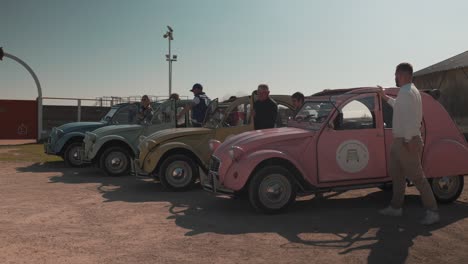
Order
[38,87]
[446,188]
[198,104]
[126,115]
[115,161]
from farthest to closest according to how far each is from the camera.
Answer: [38,87], [126,115], [115,161], [198,104], [446,188]

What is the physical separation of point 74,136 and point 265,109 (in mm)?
6670

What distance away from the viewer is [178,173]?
8680 mm

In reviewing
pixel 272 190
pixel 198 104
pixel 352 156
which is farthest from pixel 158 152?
pixel 352 156

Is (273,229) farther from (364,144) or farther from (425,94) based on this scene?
(425,94)

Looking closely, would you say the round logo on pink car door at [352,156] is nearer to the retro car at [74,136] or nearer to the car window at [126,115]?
the car window at [126,115]

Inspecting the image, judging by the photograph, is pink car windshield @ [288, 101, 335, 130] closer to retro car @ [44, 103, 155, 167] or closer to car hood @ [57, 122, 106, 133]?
retro car @ [44, 103, 155, 167]

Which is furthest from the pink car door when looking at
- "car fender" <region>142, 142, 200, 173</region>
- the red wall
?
the red wall

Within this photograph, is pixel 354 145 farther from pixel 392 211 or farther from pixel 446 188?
pixel 446 188

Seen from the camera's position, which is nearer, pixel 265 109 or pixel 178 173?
pixel 265 109

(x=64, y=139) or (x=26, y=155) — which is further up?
(x=64, y=139)

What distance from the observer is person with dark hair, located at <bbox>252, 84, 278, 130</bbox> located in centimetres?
→ 812

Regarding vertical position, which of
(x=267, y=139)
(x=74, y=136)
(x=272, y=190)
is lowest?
(x=272, y=190)

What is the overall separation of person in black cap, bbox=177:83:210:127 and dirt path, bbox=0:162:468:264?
211 cm

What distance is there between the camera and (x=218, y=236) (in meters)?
5.39
